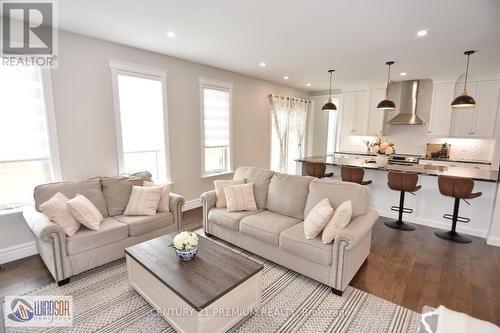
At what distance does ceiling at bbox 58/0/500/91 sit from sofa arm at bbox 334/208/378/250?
83.7 inches

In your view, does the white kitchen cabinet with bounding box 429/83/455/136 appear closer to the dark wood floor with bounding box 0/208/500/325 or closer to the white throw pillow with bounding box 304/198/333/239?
the dark wood floor with bounding box 0/208/500/325

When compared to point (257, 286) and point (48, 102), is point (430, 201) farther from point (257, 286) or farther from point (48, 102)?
point (48, 102)

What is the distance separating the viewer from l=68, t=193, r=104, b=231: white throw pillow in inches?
103

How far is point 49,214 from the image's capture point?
2.50m

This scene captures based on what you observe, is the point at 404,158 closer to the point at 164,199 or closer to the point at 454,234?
the point at 454,234

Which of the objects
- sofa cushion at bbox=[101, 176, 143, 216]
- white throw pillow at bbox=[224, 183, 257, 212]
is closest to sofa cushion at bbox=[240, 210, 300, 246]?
white throw pillow at bbox=[224, 183, 257, 212]

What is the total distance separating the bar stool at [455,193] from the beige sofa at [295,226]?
1.47 meters

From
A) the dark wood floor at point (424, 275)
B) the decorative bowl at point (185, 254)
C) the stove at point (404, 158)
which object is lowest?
the dark wood floor at point (424, 275)

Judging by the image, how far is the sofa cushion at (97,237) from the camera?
8.19ft

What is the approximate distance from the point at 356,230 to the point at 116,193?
2902mm

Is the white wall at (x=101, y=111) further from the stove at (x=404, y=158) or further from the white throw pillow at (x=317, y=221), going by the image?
the stove at (x=404, y=158)

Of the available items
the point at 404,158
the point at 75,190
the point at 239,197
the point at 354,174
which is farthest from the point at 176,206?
the point at 404,158

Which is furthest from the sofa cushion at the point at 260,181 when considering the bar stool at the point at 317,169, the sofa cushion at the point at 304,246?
the bar stool at the point at 317,169

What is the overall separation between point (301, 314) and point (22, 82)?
3.93 metres
